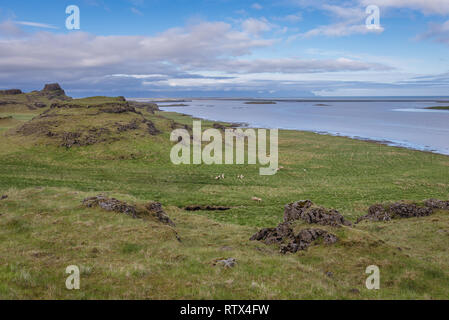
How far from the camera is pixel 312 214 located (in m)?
20.7

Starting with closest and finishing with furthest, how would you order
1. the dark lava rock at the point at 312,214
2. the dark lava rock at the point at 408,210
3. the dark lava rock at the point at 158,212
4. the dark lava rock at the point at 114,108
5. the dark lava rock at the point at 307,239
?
1. the dark lava rock at the point at 307,239
2. the dark lava rock at the point at 312,214
3. the dark lava rock at the point at 158,212
4. the dark lava rock at the point at 408,210
5. the dark lava rock at the point at 114,108

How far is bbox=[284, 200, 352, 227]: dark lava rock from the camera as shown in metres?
19.8

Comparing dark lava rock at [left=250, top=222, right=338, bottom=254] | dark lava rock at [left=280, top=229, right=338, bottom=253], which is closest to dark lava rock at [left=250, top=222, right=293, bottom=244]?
dark lava rock at [left=250, top=222, right=338, bottom=254]

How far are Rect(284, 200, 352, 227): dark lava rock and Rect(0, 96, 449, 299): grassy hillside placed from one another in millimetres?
1151

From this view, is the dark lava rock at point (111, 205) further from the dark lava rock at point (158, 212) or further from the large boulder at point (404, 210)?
the large boulder at point (404, 210)

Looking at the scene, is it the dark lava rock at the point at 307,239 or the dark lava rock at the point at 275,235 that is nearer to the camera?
the dark lava rock at the point at 307,239

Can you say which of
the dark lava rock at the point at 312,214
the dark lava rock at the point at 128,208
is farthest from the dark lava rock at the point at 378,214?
the dark lava rock at the point at 128,208

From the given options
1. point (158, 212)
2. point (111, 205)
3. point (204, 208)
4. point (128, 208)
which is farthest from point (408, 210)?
point (111, 205)

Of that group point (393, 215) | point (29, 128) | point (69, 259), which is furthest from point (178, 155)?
point (69, 259)

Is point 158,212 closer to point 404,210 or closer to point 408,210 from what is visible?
point 404,210

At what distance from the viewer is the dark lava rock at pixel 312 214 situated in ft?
64.8

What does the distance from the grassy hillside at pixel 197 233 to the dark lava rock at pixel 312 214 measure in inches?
45.3

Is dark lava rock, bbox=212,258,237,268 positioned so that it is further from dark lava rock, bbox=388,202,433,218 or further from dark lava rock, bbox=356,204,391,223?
dark lava rock, bbox=388,202,433,218

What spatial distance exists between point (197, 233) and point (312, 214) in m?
9.64
